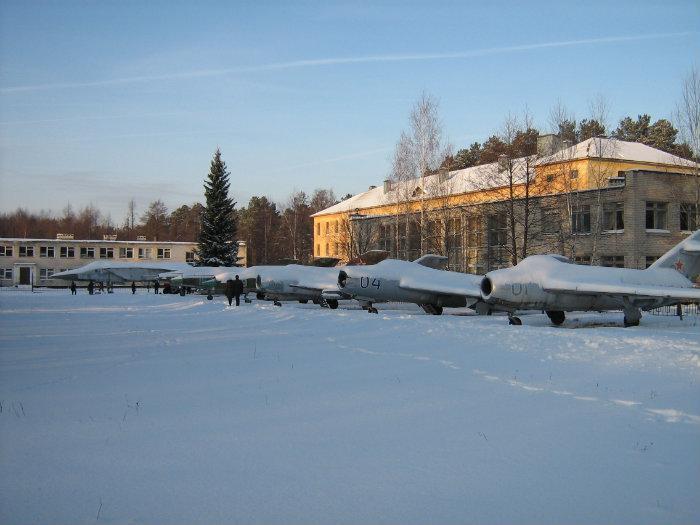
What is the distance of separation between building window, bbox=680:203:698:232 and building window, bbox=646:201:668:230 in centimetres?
103

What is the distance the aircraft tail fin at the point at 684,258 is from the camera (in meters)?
18.6

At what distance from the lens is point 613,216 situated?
36.5 m

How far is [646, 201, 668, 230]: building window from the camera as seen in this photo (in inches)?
1421

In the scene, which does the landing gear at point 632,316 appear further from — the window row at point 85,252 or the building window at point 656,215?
the window row at point 85,252

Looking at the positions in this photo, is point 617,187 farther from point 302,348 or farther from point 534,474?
point 534,474

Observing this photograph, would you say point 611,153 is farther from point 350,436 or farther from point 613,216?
point 350,436

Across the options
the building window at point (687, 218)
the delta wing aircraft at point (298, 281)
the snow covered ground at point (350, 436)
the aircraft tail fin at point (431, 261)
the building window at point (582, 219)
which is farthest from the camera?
the building window at point (582, 219)

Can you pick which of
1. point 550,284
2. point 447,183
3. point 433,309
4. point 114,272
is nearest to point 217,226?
point 114,272

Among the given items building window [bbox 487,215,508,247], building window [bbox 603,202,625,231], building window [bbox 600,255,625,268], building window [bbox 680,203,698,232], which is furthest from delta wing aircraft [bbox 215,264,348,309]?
building window [bbox 680,203,698,232]

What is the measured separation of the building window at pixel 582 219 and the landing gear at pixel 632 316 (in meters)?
20.7

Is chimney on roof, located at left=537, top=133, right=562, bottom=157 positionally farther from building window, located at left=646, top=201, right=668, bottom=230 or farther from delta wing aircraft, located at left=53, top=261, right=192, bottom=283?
delta wing aircraft, located at left=53, top=261, right=192, bottom=283

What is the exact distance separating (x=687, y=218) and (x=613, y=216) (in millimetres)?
4567

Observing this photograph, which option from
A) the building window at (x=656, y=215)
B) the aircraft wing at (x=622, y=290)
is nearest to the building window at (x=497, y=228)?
the building window at (x=656, y=215)

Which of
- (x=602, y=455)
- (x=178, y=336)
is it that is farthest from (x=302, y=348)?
(x=602, y=455)
